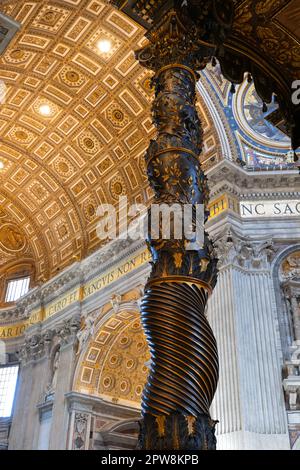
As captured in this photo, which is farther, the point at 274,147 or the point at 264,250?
the point at 274,147

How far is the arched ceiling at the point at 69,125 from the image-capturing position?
12359 mm

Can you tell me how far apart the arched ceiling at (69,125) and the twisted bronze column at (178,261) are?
22.1 ft

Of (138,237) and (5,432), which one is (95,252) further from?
(5,432)

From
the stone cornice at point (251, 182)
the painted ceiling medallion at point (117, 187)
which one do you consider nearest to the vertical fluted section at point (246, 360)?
the stone cornice at point (251, 182)

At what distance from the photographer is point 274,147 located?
40.7ft

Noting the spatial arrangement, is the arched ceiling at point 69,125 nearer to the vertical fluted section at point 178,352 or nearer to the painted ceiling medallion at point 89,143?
the painted ceiling medallion at point 89,143

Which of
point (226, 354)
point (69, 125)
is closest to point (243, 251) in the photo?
point (226, 354)

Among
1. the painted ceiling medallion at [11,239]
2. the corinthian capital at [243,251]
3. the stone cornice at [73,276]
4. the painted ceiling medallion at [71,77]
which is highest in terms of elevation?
the painted ceiling medallion at [71,77]

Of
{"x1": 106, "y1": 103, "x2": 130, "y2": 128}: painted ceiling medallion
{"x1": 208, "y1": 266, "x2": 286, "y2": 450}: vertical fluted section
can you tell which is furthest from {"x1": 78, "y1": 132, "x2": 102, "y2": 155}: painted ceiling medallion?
{"x1": 208, "y1": 266, "x2": 286, "y2": 450}: vertical fluted section

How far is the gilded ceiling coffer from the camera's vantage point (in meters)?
2.56

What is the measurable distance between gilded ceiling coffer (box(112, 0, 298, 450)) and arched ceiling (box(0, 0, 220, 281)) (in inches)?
261
